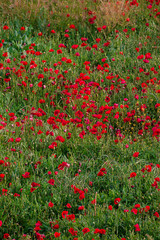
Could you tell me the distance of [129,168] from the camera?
3129 mm

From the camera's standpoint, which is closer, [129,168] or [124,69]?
[129,168]

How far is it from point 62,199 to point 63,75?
247 centimetres

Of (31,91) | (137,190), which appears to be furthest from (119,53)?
(137,190)

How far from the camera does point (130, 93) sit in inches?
178

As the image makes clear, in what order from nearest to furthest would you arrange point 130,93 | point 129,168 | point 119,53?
1. point 129,168
2. point 130,93
3. point 119,53

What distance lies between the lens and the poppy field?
8.87ft

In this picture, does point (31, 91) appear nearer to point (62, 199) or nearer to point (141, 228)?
point (62, 199)

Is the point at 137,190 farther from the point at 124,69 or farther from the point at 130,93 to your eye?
the point at 124,69

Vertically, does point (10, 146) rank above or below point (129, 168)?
below

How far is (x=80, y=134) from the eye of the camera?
337cm

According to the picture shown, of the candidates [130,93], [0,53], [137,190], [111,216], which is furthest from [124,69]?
[111,216]

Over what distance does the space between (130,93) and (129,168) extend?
5.32 ft

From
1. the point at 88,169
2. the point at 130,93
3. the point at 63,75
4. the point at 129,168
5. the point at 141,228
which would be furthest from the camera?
the point at 63,75

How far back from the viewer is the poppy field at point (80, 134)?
2705 mm
